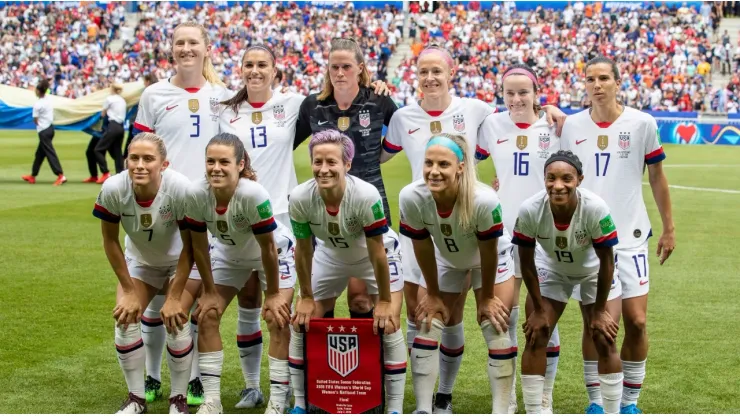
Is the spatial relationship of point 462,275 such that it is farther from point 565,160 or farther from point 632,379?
point 632,379

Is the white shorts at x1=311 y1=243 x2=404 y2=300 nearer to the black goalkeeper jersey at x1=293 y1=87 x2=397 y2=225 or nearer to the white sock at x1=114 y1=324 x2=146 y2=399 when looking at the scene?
the black goalkeeper jersey at x1=293 y1=87 x2=397 y2=225

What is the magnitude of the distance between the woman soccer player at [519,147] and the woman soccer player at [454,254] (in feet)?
1.44

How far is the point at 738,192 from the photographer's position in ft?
65.5

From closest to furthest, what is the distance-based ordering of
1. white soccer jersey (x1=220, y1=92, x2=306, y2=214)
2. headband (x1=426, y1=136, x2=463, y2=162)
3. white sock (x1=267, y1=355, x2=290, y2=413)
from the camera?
headband (x1=426, y1=136, x2=463, y2=162) < white sock (x1=267, y1=355, x2=290, y2=413) < white soccer jersey (x1=220, y1=92, x2=306, y2=214)

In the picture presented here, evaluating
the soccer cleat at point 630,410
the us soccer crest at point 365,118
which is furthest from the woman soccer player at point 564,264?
the us soccer crest at point 365,118

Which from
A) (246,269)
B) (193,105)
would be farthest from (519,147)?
(193,105)

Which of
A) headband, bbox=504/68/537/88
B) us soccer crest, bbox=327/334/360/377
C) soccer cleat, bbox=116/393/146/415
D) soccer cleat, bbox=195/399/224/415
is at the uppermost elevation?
headband, bbox=504/68/537/88

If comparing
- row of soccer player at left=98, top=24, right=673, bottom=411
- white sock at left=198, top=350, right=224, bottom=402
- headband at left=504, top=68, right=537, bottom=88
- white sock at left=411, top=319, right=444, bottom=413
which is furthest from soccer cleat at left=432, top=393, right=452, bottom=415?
headband at left=504, top=68, right=537, bottom=88

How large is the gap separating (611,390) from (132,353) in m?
3.02

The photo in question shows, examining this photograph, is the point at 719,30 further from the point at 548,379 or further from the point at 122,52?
the point at 548,379

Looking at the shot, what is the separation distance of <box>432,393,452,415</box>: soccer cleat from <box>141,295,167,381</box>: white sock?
6.36 ft

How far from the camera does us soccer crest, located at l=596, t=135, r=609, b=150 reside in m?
6.36

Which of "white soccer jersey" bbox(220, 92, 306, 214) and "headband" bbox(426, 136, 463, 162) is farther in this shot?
"white soccer jersey" bbox(220, 92, 306, 214)

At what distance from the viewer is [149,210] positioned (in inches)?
Result: 244
